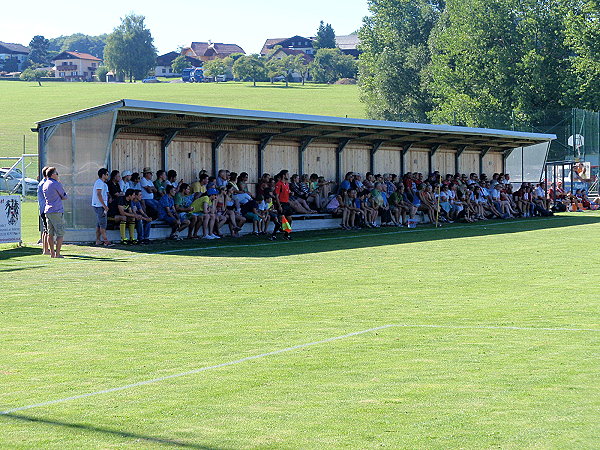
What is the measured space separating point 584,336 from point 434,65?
66299 millimetres

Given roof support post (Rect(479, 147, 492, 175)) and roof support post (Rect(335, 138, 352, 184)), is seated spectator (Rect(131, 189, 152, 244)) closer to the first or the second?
roof support post (Rect(335, 138, 352, 184))

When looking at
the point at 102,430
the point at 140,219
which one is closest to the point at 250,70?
the point at 140,219

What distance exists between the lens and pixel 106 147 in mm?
20562

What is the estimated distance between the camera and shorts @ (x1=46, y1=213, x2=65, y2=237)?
17266 mm

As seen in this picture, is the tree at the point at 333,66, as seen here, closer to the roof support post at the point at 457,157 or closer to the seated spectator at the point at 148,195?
the roof support post at the point at 457,157

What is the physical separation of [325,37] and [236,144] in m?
176

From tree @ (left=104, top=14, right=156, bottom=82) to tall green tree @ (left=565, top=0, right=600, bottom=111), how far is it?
3741 inches

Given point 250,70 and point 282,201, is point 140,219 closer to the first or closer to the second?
point 282,201

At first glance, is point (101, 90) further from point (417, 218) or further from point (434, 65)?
point (417, 218)

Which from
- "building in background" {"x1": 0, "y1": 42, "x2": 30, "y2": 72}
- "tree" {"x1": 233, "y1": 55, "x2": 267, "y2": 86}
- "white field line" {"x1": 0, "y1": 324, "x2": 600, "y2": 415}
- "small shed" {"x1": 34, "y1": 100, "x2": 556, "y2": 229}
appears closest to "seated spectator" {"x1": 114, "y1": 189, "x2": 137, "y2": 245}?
"small shed" {"x1": 34, "y1": 100, "x2": 556, "y2": 229}

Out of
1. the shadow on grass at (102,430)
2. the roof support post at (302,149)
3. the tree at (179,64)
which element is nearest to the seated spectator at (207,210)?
the roof support post at (302,149)

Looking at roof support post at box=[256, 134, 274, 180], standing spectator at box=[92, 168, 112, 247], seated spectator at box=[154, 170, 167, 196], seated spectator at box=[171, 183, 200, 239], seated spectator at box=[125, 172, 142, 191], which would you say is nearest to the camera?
standing spectator at box=[92, 168, 112, 247]

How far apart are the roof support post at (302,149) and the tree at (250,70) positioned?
10073cm

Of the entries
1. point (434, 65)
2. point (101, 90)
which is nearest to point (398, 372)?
point (434, 65)
